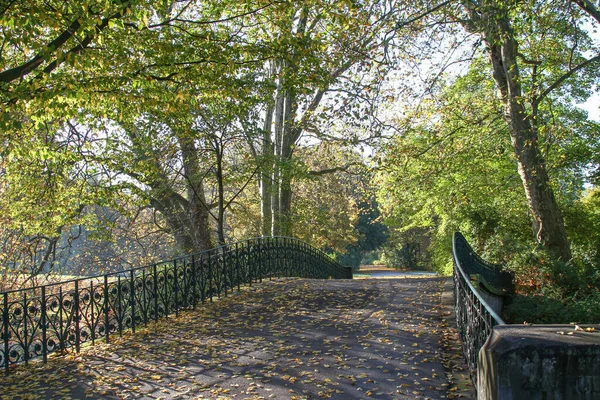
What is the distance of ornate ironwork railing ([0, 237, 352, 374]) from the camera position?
7910mm

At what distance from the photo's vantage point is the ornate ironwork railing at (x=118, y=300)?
791 centimetres

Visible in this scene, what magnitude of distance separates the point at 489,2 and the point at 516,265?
22.5 ft

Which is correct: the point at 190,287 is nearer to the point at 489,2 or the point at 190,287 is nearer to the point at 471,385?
the point at 471,385

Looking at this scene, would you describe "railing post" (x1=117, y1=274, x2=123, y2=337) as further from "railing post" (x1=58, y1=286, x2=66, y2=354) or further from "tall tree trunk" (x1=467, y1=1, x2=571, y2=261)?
"tall tree trunk" (x1=467, y1=1, x2=571, y2=261)

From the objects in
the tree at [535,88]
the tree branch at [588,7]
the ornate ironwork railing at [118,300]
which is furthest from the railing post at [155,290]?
the tree branch at [588,7]

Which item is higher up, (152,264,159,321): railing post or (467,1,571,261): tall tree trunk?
(467,1,571,261): tall tree trunk

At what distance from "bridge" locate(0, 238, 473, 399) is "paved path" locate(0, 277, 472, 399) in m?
0.02

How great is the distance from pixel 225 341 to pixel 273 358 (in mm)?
1395

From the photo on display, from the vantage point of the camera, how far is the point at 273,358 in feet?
24.1

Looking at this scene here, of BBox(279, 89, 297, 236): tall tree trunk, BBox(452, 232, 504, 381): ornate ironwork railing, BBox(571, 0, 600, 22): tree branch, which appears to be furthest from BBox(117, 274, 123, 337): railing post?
BBox(279, 89, 297, 236): tall tree trunk

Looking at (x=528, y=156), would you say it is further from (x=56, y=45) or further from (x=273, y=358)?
(x=56, y=45)

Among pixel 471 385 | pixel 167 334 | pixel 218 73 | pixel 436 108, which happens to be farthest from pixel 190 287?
pixel 436 108

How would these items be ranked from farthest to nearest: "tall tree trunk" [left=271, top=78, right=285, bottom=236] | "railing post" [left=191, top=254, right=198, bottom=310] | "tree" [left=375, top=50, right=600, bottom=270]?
"tall tree trunk" [left=271, top=78, right=285, bottom=236] < "tree" [left=375, top=50, right=600, bottom=270] < "railing post" [left=191, top=254, right=198, bottom=310]

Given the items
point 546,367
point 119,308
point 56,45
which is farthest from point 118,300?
point 546,367
